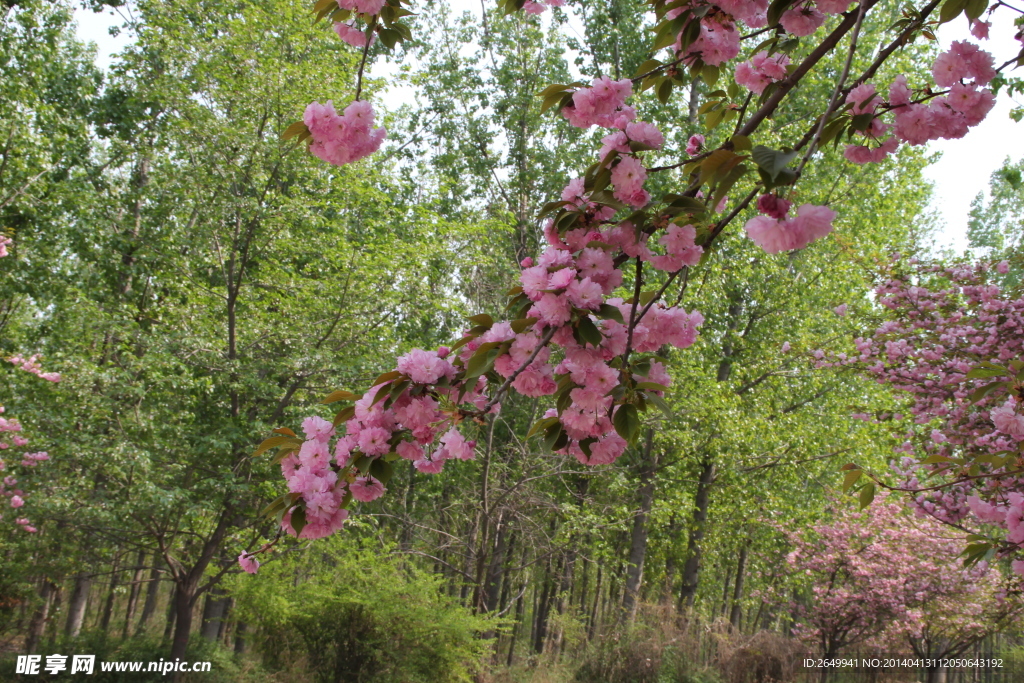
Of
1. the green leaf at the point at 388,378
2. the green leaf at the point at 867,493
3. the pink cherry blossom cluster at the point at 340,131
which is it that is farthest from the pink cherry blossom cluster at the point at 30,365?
the green leaf at the point at 867,493

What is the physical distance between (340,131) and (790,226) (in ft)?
3.62

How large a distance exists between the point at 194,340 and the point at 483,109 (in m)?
7.91

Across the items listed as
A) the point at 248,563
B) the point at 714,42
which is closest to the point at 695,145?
the point at 714,42

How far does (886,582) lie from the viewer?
11375 millimetres

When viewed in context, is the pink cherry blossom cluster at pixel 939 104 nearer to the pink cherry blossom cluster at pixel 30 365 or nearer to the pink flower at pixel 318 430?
the pink flower at pixel 318 430

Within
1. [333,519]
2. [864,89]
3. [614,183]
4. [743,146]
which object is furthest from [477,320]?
[864,89]

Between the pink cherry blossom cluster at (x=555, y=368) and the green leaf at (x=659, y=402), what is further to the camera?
the pink cherry blossom cluster at (x=555, y=368)

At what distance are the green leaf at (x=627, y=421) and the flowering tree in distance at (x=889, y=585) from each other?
11485mm

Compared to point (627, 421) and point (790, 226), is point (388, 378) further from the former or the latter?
point (790, 226)

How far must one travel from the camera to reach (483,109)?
13320 millimetres

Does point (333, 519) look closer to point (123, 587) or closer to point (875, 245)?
point (123, 587)

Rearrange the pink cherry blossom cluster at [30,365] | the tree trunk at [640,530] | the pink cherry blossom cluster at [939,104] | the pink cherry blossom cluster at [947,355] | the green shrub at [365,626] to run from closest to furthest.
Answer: the pink cherry blossom cluster at [939,104], the pink cherry blossom cluster at [947,355], the green shrub at [365,626], the pink cherry blossom cluster at [30,365], the tree trunk at [640,530]

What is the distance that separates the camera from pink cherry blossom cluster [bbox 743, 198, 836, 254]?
1212 millimetres

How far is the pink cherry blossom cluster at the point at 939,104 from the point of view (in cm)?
175
